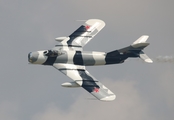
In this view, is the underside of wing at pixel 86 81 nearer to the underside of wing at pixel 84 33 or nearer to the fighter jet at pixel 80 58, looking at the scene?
the fighter jet at pixel 80 58

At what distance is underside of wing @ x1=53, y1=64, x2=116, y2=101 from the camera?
9538 centimetres

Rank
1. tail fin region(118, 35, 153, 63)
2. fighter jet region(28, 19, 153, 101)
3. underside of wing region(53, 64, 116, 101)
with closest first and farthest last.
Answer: underside of wing region(53, 64, 116, 101) < fighter jet region(28, 19, 153, 101) < tail fin region(118, 35, 153, 63)

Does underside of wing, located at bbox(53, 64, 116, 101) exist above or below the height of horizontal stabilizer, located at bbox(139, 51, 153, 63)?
below

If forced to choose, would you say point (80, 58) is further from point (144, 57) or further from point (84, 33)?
point (144, 57)

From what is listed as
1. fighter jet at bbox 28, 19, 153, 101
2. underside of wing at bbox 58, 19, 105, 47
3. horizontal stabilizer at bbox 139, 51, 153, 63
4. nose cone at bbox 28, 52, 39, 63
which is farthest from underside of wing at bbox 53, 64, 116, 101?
horizontal stabilizer at bbox 139, 51, 153, 63

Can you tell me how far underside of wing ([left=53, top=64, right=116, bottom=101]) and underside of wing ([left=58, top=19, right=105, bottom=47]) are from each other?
532 cm

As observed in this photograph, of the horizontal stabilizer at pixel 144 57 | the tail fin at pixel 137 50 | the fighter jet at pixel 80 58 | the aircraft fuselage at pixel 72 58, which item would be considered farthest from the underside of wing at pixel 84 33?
the horizontal stabilizer at pixel 144 57

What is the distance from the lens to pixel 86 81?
3863 inches

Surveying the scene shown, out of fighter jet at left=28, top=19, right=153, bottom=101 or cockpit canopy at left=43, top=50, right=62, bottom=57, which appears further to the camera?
cockpit canopy at left=43, top=50, right=62, bottom=57

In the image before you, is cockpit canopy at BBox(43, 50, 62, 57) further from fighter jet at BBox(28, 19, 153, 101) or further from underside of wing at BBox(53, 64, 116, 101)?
underside of wing at BBox(53, 64, 116, 101)

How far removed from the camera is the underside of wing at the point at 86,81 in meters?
95.4

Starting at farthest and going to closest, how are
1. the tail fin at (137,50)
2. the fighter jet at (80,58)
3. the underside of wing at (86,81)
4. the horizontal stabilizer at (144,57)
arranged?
the tail fin at (137,50) → the horizontal stabilizer at (144,57) → the fighter jet at (80,58) → the underside of wing at (86,81)

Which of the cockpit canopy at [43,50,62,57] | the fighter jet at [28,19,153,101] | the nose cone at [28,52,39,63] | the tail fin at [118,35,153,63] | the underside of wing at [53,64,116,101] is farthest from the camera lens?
the tail fin at [118,35,153,63]

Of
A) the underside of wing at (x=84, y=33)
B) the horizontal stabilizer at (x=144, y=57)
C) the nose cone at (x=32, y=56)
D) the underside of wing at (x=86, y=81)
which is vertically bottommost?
the underside of wing at (x=86, y=81)
